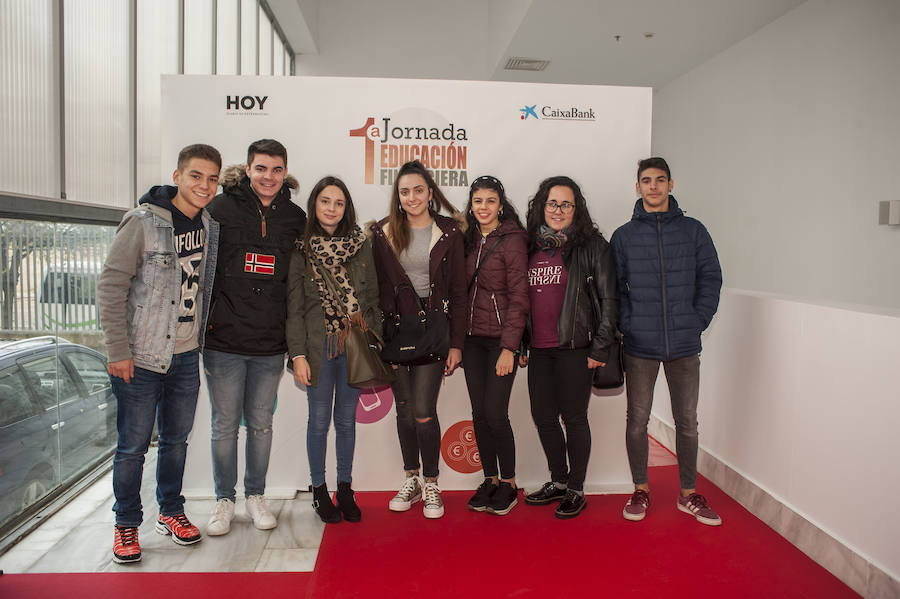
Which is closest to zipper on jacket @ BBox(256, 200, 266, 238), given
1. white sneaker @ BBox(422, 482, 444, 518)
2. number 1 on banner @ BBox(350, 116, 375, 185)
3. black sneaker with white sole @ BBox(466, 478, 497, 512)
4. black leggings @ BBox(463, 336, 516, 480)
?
number 1 on banner @ BBox(350, 116, 375, 185)

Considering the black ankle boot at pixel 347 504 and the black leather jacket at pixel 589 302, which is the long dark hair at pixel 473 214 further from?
the black ankle boot at pixel 347 504

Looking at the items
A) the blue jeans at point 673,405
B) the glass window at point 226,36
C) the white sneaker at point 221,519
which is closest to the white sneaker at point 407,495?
the white sneaker at point 221,519

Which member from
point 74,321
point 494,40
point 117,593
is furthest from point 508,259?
point 494,40

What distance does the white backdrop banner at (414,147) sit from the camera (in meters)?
3.06

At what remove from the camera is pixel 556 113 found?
3.17 m

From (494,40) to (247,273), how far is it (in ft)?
21.0

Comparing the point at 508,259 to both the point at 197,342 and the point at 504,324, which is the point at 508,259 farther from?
the point at 197,342

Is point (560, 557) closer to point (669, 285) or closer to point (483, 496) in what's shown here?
point (483, 496)

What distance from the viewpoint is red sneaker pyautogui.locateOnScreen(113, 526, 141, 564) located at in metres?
2.38

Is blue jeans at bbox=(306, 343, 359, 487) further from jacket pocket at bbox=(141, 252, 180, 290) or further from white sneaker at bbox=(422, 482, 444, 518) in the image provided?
jacket pocket at bbox=(141, 252, 180, 290)

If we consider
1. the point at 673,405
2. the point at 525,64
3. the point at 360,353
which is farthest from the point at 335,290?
the point at 525,64

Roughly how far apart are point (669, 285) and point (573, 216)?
56cm

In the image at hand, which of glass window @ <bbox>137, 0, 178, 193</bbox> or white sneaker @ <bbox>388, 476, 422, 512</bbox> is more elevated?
glass window @ <bbox>137, 0, 178, 193</bbox>

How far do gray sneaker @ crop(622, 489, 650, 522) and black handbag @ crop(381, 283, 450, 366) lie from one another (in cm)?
121
